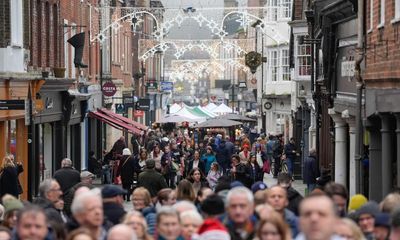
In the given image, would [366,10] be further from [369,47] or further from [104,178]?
[104,178]

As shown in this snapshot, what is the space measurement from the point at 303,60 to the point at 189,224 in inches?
1446

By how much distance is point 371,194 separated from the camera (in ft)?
81.8

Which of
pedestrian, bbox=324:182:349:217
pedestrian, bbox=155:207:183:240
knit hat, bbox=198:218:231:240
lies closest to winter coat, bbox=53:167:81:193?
pedestrian, bbox=324:182:349:217

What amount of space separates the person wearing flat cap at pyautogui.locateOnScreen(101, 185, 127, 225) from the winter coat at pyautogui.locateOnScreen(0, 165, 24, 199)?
11.4 m

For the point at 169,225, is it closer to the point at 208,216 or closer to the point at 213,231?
the point at 213,231

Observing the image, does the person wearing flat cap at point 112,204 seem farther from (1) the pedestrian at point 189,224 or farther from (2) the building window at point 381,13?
(2) the building window at point 381,13

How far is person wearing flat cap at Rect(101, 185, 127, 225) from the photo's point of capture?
16359mm

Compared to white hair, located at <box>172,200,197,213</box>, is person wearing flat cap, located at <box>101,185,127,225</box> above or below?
below

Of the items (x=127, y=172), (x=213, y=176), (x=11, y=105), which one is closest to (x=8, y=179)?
(x=11, y=105)

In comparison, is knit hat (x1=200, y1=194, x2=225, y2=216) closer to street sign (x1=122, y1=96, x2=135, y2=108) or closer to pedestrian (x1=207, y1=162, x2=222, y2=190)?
pedestrian (x1=207, y1=162, x2=222, y2=190)

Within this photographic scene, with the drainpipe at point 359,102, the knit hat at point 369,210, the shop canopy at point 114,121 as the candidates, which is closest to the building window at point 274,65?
the shop canopy at point 114,121

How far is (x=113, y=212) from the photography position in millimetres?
16422

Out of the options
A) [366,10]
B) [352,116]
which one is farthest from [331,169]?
[366,10]

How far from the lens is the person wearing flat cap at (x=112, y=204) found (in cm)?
1636
